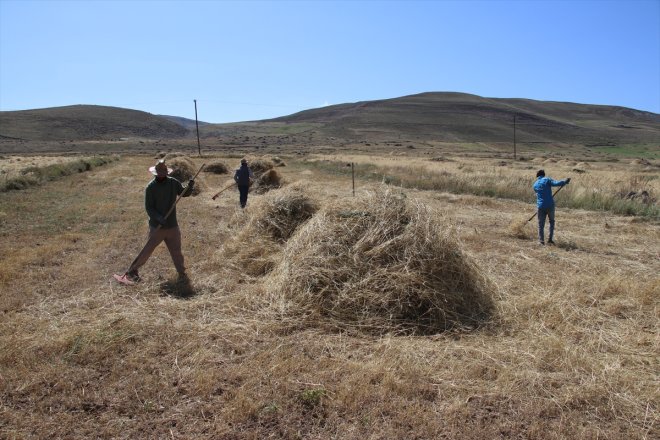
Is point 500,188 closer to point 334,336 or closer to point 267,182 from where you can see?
point 267,182

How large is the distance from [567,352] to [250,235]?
544 cm

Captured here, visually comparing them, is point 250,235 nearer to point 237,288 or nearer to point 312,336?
point 237,288

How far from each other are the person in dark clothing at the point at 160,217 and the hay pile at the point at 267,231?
3.24 feet

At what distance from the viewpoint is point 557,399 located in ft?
12.2

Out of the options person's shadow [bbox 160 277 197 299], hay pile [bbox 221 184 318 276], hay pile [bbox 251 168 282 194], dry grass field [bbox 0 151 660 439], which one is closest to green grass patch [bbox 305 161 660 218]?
hay pile [bbox 221 184 318 276]

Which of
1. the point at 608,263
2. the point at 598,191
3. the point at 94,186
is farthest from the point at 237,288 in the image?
the point at 94,186

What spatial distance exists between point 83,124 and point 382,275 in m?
112

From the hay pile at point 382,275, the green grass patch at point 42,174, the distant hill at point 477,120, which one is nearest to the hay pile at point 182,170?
the green grass patch at point 42,174

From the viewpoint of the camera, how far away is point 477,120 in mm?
105875

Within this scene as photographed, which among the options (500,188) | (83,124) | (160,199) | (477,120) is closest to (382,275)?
(160,199)

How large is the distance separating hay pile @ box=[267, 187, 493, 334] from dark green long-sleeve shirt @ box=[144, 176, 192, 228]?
198 centimetres

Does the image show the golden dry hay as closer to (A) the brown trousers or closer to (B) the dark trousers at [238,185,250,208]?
(B) the dark trousers at [238,185,250,208]

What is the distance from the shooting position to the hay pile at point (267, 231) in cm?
733

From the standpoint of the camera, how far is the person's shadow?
6.10 meters
